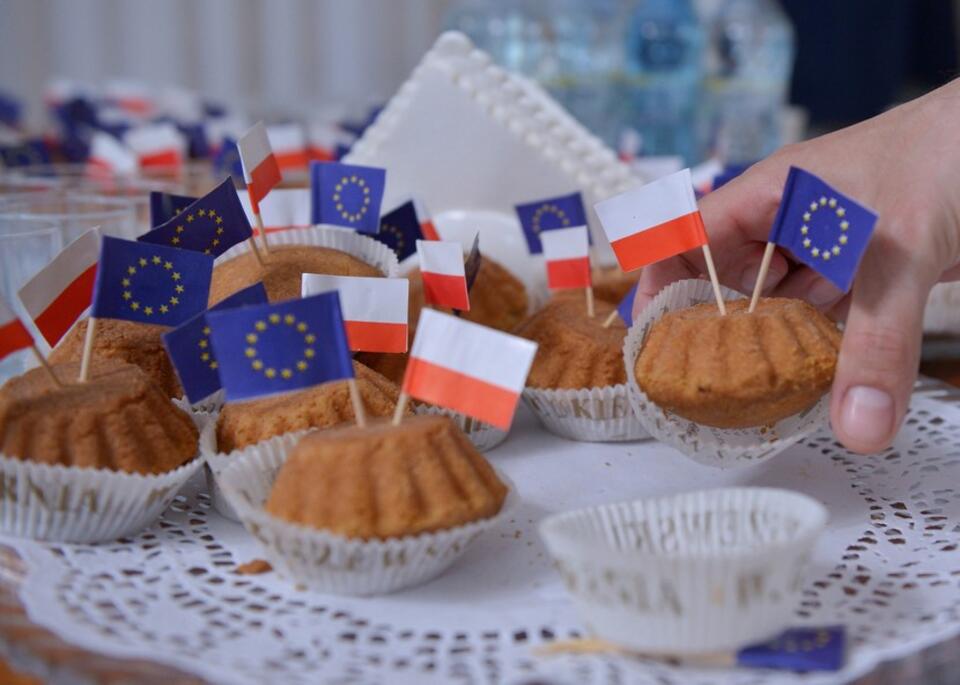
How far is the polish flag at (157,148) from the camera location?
363 cm

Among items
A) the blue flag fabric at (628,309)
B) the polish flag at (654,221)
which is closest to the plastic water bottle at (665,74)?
the blue flag fabric at (628,309)

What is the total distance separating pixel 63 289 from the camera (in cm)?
157

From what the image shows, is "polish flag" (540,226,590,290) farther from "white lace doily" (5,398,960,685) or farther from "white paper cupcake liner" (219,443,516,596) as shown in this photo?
"white paper cupcake liner" (219,443,516,596)

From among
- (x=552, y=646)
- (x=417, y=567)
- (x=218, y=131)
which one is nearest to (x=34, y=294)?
(x=417, y=567)

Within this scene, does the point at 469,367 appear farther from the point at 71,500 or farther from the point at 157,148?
the point at 157,148

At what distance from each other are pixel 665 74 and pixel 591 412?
312cm

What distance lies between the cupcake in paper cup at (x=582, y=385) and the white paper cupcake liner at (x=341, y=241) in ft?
1.01

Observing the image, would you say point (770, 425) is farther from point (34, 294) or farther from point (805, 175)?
point (34, 294)

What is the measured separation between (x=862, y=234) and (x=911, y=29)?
18.6 feet

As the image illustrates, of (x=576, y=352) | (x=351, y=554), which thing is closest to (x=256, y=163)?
(x=576, y=352)

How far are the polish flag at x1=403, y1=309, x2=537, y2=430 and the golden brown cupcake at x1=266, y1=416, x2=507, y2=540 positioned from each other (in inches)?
2.7

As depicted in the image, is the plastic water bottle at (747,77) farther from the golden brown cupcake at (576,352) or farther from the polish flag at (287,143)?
the golden brown cupcake at (576,352)

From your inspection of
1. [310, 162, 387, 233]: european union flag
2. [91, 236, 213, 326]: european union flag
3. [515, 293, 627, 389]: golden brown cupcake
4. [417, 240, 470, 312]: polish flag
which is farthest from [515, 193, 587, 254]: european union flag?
[91, 236, 213, 326]: european union flag

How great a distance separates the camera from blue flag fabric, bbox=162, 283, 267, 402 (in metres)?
1.43
